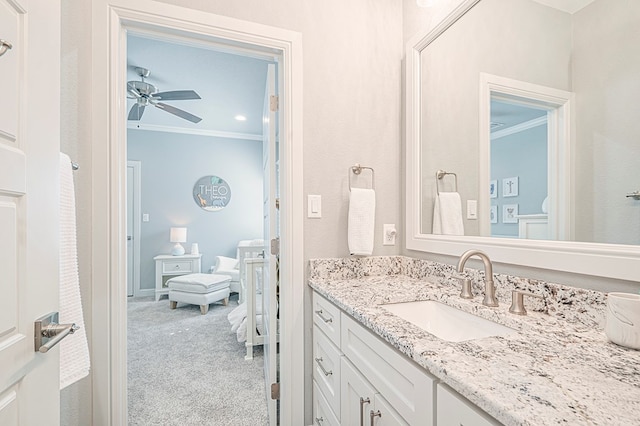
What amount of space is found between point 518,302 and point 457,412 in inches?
22.2

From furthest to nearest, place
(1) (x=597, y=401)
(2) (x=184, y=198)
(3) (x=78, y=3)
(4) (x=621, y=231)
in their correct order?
(2) (x=184, y=198)
(3) (x=78, y=3)
(4) (x=621, y=231)
(1) (x=597, y=401)

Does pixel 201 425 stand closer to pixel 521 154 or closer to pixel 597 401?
pixel 597 401

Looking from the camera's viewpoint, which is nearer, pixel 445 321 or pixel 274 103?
pixel 445 321

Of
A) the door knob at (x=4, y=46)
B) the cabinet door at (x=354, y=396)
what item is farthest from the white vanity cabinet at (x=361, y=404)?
the door knob at (x=4, y=46)

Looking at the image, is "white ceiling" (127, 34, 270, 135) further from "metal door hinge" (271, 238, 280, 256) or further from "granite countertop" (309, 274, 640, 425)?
"granite countertop" (309, 274, 640, 425)

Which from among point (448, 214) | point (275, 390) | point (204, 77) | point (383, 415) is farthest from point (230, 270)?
point (383, 415)

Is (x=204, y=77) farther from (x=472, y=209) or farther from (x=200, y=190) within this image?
(x=472, y=209)

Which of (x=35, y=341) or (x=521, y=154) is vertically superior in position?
(x=521, y=154)

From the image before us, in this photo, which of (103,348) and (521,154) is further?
(103,348)

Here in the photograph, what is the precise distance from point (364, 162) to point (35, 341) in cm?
148

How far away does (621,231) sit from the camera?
2.65 feet

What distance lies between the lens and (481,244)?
48.4 inches

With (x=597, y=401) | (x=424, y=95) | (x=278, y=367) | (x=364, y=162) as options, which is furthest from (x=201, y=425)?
(x=424, y=95)

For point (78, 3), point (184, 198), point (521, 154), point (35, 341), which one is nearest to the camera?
point (35, 341)
